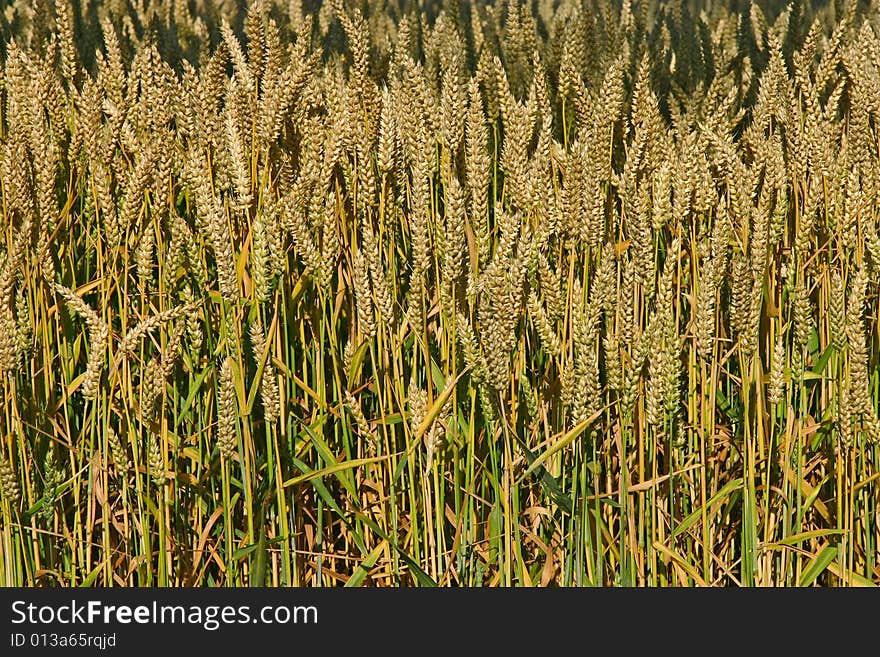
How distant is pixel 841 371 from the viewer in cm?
217

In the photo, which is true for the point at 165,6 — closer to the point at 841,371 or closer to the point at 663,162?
the point at 663,162

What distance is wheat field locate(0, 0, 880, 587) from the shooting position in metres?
1.96

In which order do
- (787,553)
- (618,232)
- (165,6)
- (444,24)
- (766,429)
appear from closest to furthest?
1. (787,553)
2. (766,429)
3. (618,232)
4. (444,24)
5. (165,6)

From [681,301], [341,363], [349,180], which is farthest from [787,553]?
[349,180]

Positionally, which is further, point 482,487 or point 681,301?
point 681,301

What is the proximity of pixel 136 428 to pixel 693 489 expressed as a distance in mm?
1127

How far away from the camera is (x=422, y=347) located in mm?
2123

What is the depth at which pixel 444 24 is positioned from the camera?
3111 mm

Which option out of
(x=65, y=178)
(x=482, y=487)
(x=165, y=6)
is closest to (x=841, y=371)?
(x=482, y=487)

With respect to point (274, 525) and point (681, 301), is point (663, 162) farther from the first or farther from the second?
point (274, 525)

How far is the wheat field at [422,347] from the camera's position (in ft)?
6.42

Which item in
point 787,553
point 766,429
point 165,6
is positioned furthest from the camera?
point 165,6

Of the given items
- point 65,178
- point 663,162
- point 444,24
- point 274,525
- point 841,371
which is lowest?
point 274,525

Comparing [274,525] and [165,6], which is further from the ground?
[165,6]
